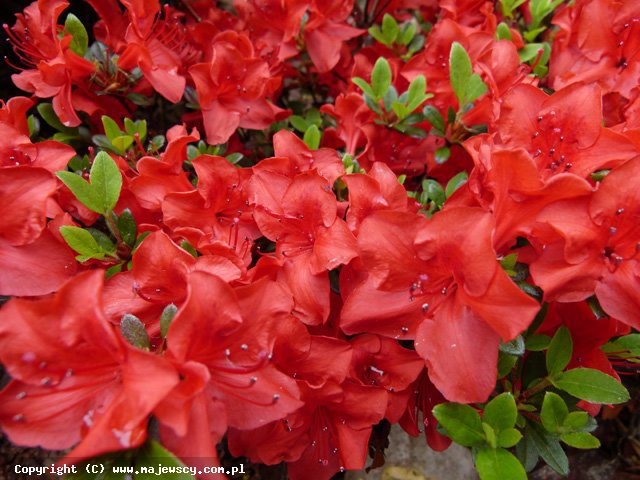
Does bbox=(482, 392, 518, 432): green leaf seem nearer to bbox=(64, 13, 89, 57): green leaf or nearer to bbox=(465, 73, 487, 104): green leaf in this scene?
bbox=(465, 73, 487, 104): green leaf

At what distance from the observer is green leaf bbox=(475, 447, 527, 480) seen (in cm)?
102

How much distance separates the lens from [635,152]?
1096 millimetres

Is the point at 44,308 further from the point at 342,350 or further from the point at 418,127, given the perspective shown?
the point at 418,127

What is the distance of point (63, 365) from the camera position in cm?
86

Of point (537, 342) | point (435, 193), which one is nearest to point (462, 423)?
point (537, 342)

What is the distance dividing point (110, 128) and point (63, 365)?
2.68 feet

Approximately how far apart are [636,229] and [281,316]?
681 millimetres

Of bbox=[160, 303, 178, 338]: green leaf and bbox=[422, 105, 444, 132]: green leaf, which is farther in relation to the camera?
bbox=[422, 105, 444, 132]: green leaf

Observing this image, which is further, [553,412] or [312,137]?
[312,137]

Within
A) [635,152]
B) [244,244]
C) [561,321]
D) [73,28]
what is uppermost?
[73,28]

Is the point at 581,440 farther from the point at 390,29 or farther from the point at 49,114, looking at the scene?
the point at 49,114

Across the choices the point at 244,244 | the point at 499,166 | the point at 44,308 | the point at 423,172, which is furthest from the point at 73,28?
the point at 499,166

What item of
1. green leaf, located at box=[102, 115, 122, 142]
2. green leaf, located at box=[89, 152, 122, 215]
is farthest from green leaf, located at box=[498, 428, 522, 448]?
green leaf, located at box=[102, 115, 122, 142]

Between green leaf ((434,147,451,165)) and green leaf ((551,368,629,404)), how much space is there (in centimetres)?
66
